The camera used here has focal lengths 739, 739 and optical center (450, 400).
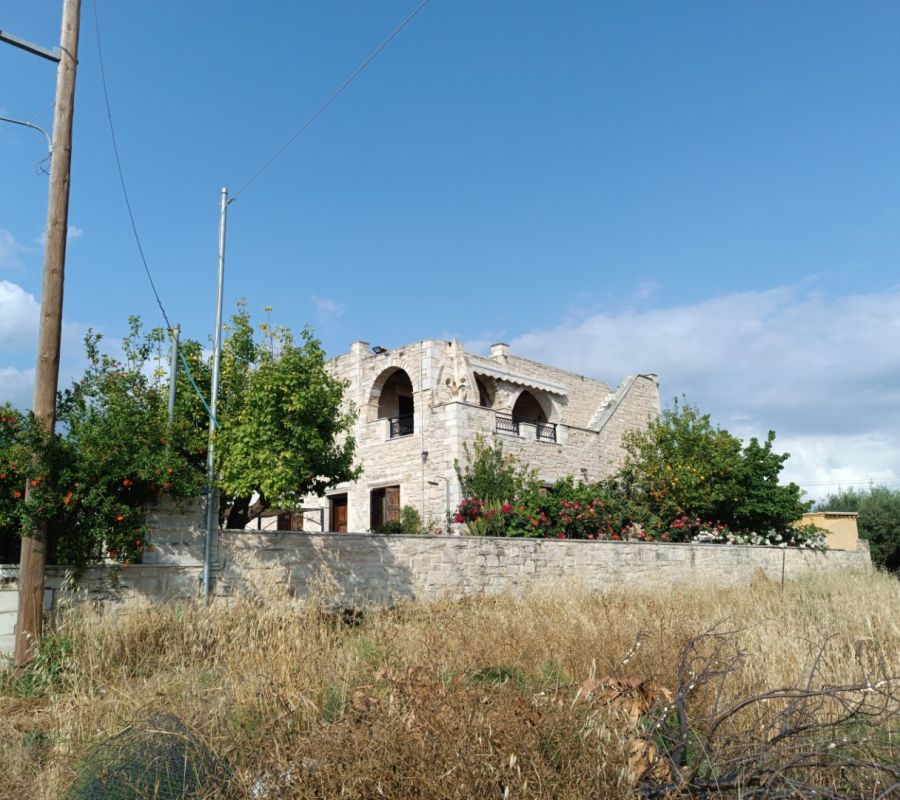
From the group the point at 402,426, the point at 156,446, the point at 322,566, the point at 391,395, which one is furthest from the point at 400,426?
the point at 156,446

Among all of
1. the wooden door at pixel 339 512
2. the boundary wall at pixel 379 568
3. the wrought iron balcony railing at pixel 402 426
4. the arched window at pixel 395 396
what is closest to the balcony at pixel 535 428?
the wrought iron balcony railing at pixel 402 426

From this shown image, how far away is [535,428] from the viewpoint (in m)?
21.2

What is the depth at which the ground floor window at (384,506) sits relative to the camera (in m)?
20.3

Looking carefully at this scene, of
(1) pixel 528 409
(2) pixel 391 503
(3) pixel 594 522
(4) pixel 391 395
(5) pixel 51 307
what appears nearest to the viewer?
(5) pixel 51 307

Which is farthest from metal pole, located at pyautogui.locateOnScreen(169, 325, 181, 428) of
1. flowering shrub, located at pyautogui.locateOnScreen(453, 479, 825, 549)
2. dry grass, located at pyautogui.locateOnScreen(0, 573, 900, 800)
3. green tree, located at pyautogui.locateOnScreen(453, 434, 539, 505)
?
A: green tree, located at pyautogui.locateOnScreen(453, 434, 539, 505)

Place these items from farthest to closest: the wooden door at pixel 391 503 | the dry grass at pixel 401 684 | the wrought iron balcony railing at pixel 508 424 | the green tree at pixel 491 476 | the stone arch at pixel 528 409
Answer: the stone arch at pixel 528 409 < the wrought iron balcony railing at pixel 508 424 < the wooden door at pixel 391 503 < the green tree at pixel 491 476 < the dry grass at pixel 401 684

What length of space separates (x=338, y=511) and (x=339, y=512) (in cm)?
5

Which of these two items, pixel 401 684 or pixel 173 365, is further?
pixel 173 365

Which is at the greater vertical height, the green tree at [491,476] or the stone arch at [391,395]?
the stone arch at [391,395]

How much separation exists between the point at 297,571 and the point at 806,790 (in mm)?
8088

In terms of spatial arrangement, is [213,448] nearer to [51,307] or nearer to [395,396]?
[51,307]

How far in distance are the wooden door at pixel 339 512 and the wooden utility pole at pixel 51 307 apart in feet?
47.0

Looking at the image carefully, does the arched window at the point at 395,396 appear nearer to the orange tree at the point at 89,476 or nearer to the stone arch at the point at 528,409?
the stone arch at the point at 528,409

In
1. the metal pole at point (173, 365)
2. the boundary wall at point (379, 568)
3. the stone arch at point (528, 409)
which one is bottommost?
the boundary wall at point (379, 568)
